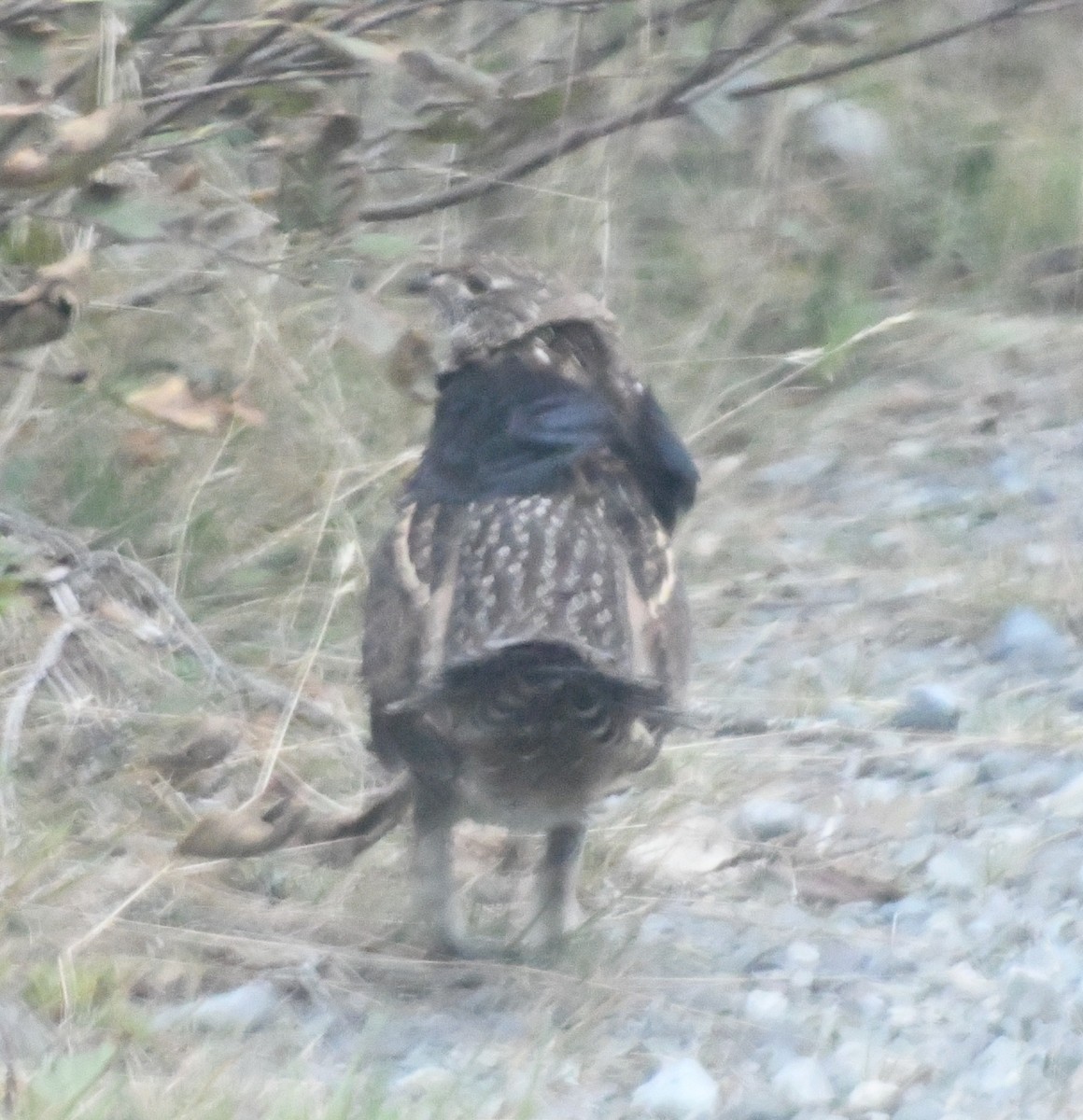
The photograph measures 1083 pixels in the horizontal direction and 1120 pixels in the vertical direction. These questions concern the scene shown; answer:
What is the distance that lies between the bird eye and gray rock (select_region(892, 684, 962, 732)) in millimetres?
1283

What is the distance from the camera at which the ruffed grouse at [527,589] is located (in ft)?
11.0

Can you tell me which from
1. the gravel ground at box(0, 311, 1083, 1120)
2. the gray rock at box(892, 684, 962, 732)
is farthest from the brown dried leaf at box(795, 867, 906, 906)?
the gray rock at box(892, 684, 962, 732)

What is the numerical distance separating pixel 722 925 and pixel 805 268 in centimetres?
359

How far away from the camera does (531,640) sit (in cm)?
324

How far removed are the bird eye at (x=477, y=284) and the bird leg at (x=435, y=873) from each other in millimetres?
970

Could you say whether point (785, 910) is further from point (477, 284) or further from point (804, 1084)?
point (477, 284)

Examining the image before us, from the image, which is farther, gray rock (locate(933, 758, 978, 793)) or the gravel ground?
gray rock (locate(933, 758, 978, 793))

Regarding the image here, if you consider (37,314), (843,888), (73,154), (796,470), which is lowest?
(796,470)

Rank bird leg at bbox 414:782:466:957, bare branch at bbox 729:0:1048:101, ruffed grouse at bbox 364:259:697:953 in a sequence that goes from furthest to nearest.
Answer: bare branch at bbox 729:0:1048:101, bird leg at bbox 414:782:466:957, ruffed grouse at bbox 364:259:697:953

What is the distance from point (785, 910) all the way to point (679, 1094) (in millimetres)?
813

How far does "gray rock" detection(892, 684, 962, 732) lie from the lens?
474 cm

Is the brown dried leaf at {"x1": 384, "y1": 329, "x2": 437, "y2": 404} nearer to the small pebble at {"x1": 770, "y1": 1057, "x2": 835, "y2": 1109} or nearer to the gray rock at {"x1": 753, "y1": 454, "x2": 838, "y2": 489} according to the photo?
the small pebble at {"x1": 770, "y1": 1057, "x2": 835, "y2": 1109}

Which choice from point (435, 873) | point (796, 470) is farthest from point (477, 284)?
point (796, 470)

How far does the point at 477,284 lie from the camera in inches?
168
